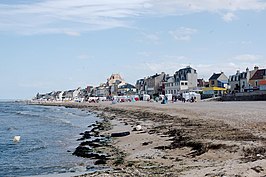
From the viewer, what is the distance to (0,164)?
15.3 m

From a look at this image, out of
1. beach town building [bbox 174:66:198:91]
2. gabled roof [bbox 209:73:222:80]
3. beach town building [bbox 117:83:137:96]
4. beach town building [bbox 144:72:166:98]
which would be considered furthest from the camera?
beach town building [bbox 117:83:137:96]

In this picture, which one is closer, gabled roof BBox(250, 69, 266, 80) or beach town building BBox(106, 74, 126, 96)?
gabled roof BBox(250, 69, 266, 80)

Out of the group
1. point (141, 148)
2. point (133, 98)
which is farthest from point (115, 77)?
point (141, 148)

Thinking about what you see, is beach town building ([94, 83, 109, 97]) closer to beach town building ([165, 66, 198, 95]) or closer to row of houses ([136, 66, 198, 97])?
row of houses ([136, 66, 198, 97])

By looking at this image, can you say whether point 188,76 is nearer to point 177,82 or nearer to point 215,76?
point 177,82

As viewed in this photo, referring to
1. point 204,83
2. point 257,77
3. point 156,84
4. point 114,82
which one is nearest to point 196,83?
point 204,83

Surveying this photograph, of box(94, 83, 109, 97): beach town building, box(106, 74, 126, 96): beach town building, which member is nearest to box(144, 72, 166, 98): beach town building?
box(106, 74, 126, 96): beach town building

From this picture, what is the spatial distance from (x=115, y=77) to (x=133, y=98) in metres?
86.2

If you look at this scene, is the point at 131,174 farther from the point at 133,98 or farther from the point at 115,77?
the point at 115,77

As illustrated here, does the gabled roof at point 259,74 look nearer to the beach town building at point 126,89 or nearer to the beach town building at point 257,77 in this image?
the beach town building at point 257,77

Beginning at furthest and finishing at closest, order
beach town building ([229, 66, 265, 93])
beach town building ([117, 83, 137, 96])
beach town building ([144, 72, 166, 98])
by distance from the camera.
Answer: beach town building ([117, 83, 137, 96]), beach town building ([144, 72, 166, 98]), beach town building ([229, 66, 265, 93])

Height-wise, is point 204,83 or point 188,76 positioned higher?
point 188,76

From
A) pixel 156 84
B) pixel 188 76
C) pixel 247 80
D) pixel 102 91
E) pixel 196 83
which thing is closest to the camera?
pixel 247 80

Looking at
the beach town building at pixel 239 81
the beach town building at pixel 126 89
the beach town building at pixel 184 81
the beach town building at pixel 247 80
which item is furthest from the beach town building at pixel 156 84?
the beach town building at pixel 247 80
